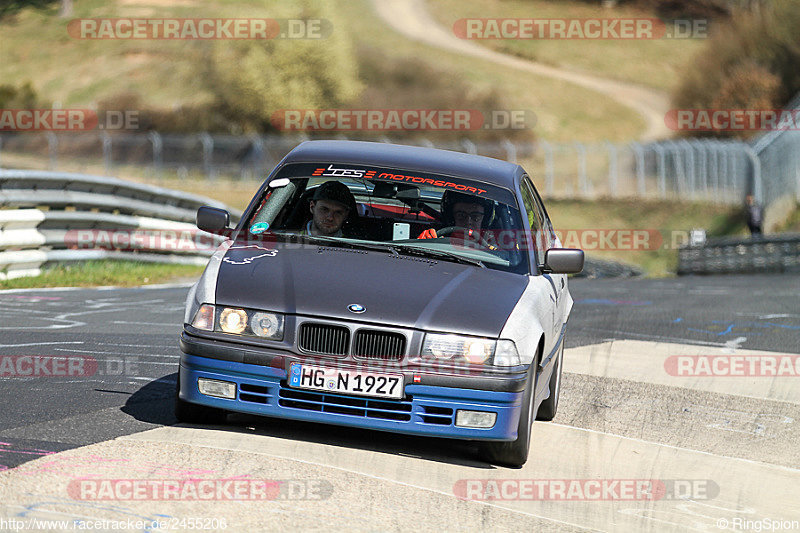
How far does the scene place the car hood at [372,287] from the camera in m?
6.13

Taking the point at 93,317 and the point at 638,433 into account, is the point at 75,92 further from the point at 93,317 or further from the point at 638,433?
the point at 638,433

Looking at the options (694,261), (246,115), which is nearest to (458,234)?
(694,261)

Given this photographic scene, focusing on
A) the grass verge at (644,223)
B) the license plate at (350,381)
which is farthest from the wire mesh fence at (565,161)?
the license plate at (350,381)

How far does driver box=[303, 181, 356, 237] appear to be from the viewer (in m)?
7.30

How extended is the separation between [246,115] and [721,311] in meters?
48.2

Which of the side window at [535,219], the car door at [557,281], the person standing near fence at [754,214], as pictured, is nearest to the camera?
the side window at [535,219]

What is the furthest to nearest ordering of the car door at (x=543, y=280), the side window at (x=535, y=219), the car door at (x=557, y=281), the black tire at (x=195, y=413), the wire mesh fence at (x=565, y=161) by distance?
the wire mesh fence at (x=565, y=161), the car door at (x=557, y=281), the side window at (x=535, y=219), the car door at (x=543, y=280), the black tire at (x=195, y=413)

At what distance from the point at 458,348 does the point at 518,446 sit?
66 centimetres

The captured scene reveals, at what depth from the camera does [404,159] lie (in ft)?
25.4

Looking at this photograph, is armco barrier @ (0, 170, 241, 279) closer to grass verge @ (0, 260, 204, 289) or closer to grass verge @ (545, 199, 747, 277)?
grass verge @ (0, 260, 204, 289)

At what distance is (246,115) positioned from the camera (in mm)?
61875

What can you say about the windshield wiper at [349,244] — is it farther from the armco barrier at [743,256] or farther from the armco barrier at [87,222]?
the armco barrier at [743,256]

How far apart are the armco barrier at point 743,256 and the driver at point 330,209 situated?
2332cm

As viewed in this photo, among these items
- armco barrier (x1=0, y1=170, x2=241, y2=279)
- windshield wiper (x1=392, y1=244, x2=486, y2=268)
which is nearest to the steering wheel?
windshield wiper (x1=392, y1=244, x2=486, y2=268)
